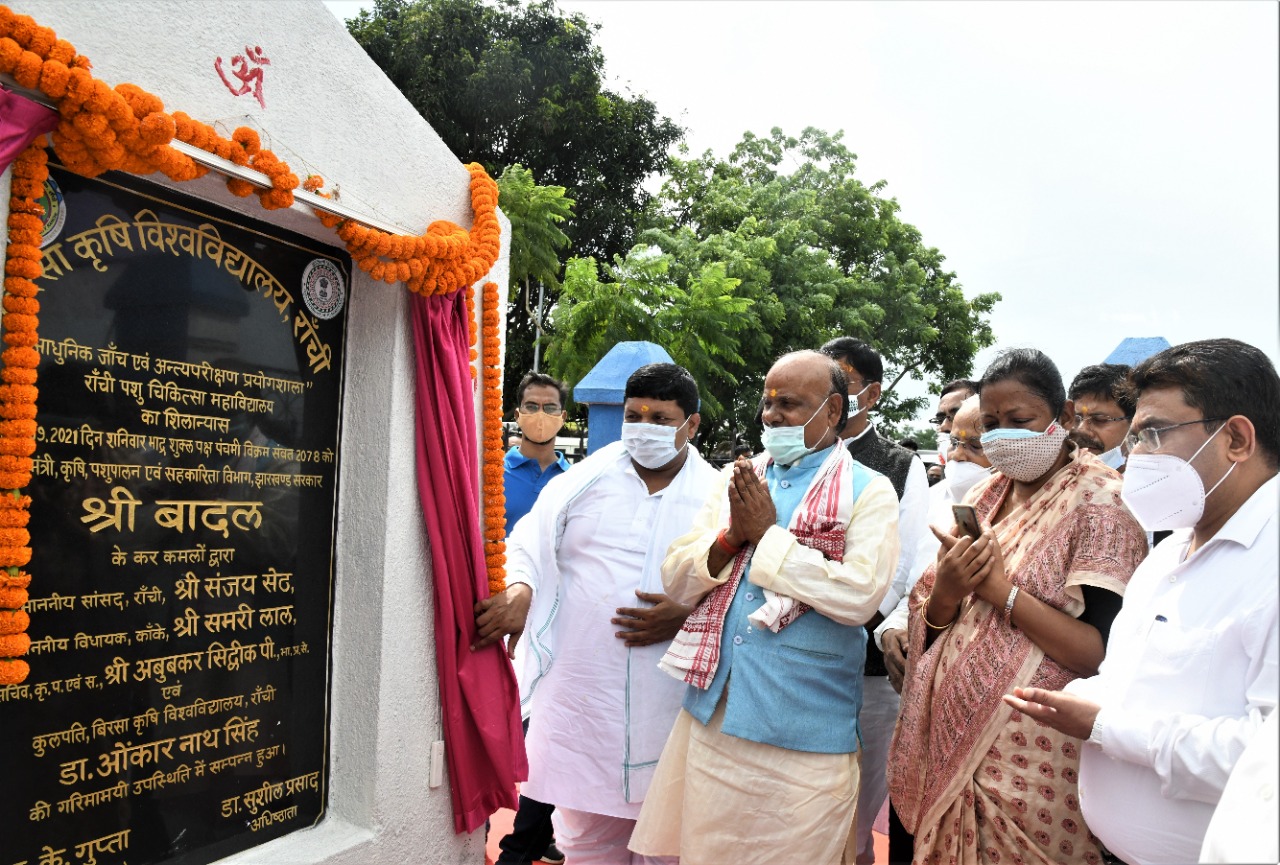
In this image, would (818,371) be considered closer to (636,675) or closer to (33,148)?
(636,675)

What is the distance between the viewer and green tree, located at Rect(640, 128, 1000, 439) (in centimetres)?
1645

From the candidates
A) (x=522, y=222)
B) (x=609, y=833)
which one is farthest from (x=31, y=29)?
(x=522, y=222)

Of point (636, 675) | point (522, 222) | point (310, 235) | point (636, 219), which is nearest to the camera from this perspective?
point (310, 235)

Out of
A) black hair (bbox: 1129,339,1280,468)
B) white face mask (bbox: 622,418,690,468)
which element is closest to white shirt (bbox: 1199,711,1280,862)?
black hair (bbox: 1129,339,1280,468)

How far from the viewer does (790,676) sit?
9.19 ft

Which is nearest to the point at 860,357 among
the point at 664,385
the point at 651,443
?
the point at 664,385

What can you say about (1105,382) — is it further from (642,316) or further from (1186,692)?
(642,316)

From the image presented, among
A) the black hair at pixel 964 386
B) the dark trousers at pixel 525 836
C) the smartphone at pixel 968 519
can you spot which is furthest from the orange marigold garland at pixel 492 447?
the black hair at pixel 964 386

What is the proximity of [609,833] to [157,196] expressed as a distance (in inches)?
109

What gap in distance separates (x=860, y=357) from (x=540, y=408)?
2.09 metres

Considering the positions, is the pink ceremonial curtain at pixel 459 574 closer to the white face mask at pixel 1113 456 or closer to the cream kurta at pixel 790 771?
the cream kurta at pixel 790 771

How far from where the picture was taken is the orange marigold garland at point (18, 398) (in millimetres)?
2131

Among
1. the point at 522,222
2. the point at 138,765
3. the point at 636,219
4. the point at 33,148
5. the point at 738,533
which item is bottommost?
the point at 138,765

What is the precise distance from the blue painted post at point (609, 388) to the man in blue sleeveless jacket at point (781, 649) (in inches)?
155
